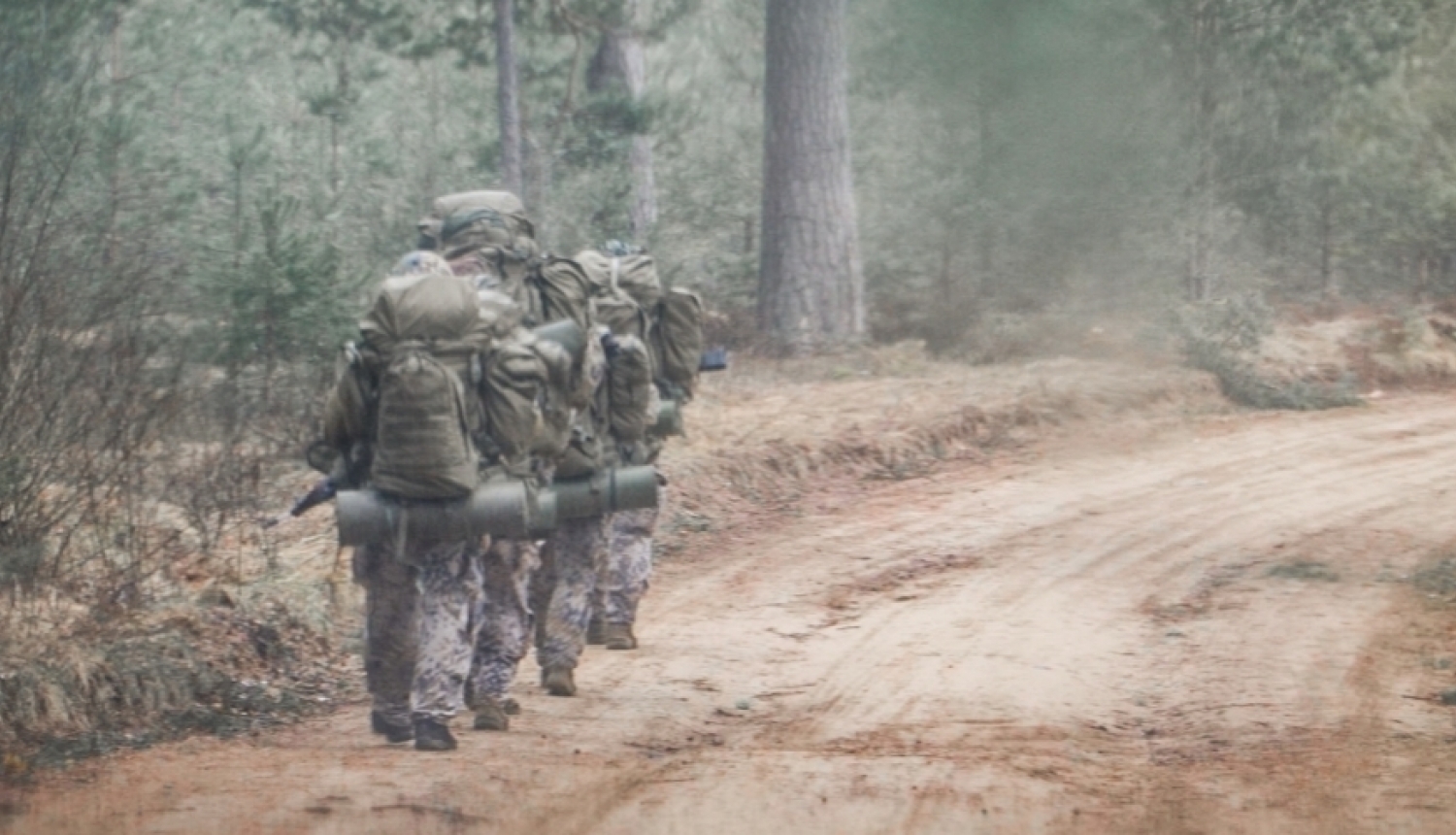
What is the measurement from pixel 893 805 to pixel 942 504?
840 cm

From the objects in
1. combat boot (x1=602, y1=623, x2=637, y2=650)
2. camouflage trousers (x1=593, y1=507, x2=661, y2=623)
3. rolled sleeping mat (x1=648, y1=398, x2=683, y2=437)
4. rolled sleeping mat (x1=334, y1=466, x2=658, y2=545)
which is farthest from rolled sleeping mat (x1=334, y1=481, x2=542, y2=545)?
Result: combat boot (x1=602, y1=623, x2=637, y2=650)

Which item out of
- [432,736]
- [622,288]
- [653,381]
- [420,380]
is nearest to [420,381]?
[420,380]

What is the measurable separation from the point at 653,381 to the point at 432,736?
320 cm

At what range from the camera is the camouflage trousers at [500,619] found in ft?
29.5

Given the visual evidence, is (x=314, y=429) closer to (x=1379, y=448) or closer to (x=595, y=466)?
(x=595, y=466)

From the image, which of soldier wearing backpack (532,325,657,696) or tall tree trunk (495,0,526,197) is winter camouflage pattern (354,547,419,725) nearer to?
soldier wearing backpack (532,325,657,696)

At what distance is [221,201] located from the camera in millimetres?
15102

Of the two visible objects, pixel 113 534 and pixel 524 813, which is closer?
pixel 524 813

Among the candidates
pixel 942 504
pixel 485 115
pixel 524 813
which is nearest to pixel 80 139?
pixel 524 813

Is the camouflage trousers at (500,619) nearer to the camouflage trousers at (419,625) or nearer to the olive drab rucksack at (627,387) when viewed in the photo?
the camouflage trousers at (419,625)

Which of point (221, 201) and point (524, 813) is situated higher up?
point (221, 201)

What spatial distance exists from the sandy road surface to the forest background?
161 inches

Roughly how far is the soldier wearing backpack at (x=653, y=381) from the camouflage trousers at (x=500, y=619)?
1507 millimetres

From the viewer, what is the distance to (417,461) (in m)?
8.02
